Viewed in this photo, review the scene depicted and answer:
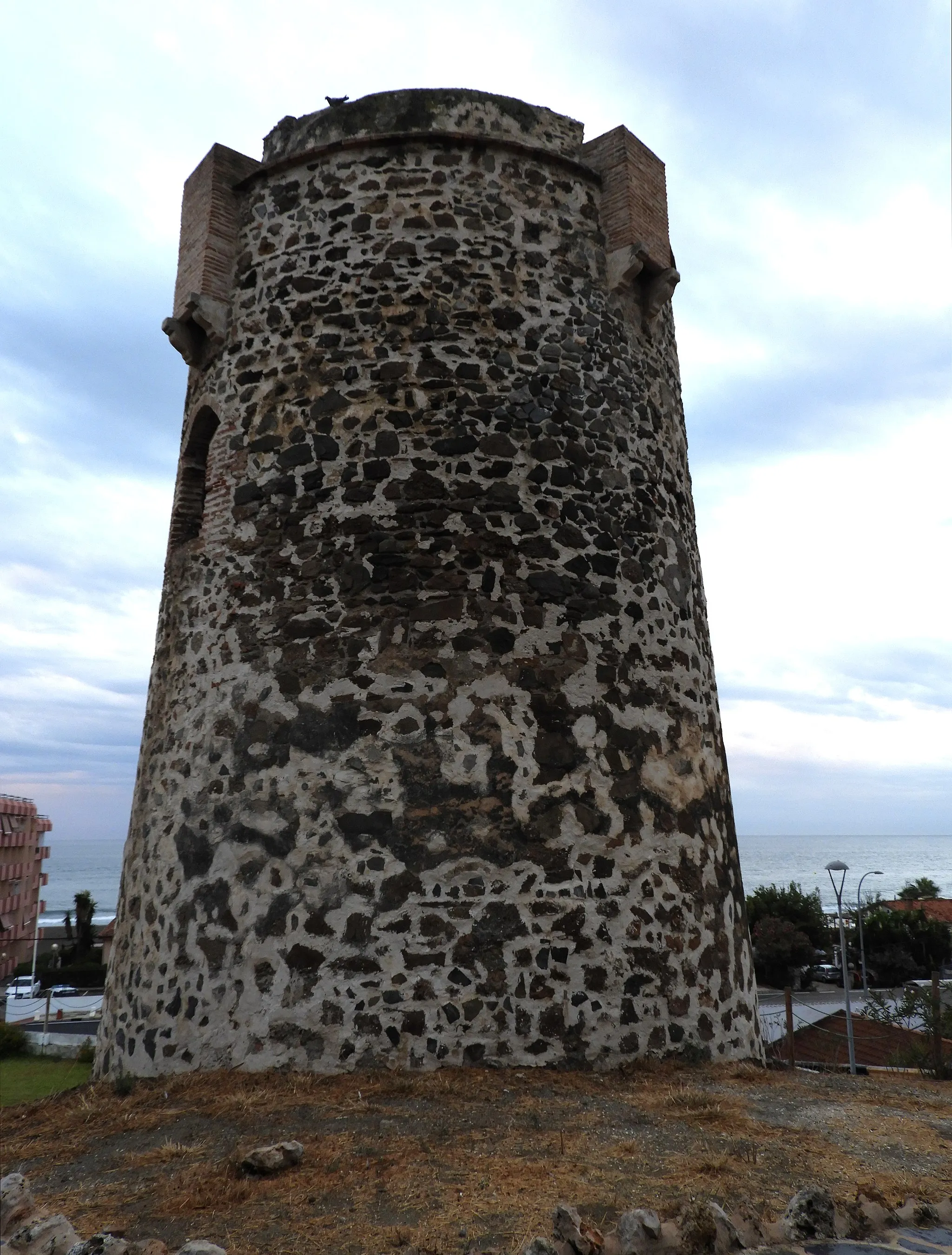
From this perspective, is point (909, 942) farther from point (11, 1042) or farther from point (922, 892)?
point (11, 1042)

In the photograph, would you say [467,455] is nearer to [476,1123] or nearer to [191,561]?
[191,561]

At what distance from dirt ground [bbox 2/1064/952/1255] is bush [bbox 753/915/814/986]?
41099 millimetres

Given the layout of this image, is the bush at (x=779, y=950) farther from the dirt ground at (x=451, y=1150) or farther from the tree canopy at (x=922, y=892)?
the dirt ground at (x=451, y=1150)

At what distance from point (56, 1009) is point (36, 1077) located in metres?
23.1

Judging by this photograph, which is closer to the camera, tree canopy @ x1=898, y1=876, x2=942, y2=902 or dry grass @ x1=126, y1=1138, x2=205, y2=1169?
dry grass @ x1=126, y1=1138, x2=205, y2=1169

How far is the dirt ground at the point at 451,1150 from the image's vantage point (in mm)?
3588

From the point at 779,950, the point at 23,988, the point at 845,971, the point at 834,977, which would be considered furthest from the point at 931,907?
the point at 23,988

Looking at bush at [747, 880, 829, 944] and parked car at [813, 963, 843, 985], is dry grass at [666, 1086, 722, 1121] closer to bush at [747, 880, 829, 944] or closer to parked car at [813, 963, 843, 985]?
parked car at [813, 963, 843, 985]

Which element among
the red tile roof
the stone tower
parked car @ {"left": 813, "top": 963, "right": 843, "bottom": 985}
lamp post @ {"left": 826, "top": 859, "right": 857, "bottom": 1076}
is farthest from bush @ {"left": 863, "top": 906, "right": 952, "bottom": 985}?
the stone tower

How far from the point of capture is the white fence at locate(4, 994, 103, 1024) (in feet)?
97.5

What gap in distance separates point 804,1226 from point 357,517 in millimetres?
5029

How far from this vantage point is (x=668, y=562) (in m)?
7.78

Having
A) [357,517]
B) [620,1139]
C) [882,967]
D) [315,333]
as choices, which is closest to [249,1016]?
[620,1139]

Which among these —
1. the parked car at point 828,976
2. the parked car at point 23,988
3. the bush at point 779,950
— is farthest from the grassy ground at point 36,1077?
the parked car at point 828,976
